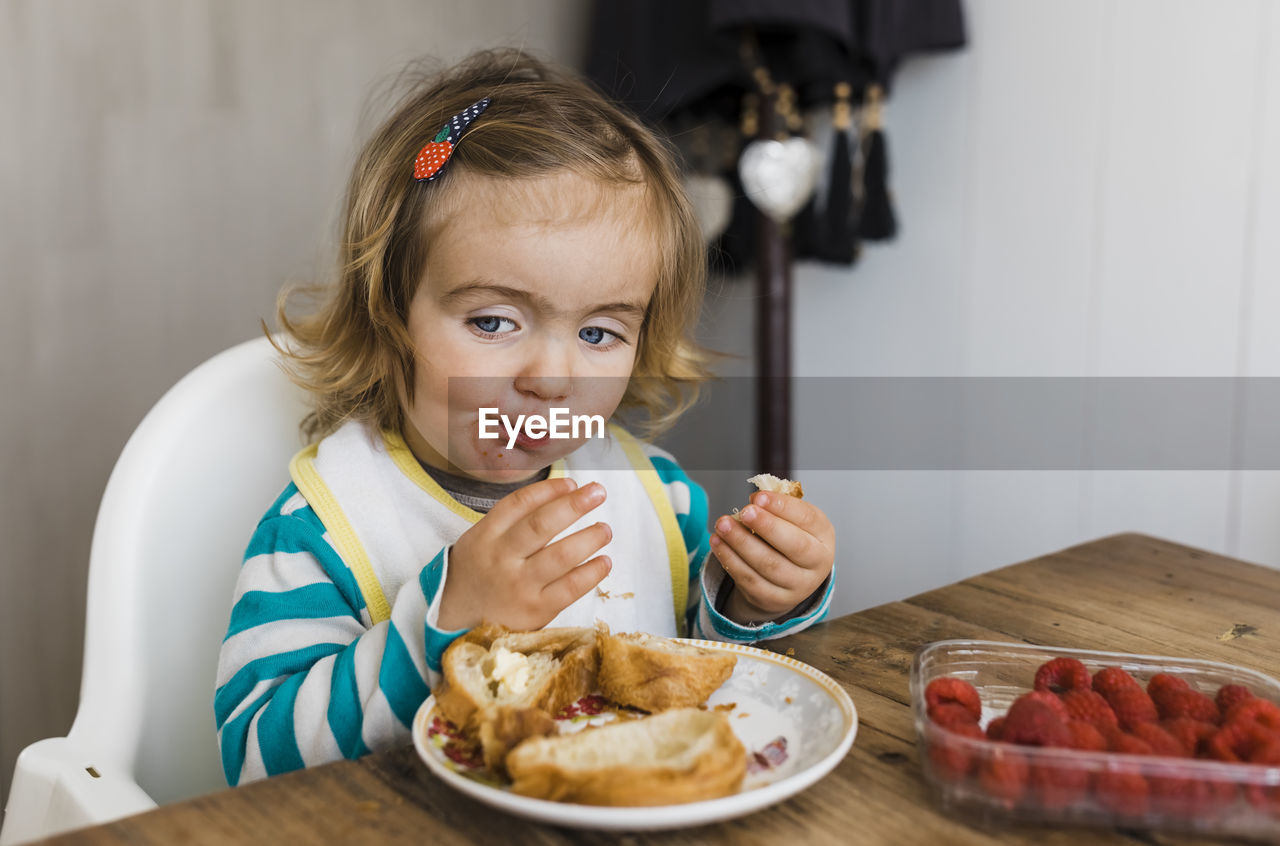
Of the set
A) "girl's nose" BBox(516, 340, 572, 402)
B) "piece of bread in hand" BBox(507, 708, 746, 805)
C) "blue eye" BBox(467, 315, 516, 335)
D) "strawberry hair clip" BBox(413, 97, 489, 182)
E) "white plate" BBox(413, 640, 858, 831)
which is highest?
"strawberry hair clip" BBox(413, 97, 489, 182)

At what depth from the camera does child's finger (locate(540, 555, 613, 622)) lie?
0.69m

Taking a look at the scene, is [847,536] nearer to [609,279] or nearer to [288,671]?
[609,279]

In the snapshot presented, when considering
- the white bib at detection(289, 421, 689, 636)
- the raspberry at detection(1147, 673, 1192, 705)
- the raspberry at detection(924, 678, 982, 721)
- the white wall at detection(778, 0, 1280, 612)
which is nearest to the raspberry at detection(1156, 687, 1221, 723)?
the raspberry at detection(1147, 673, 1192, 705)

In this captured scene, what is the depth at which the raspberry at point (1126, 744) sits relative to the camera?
1.76ft

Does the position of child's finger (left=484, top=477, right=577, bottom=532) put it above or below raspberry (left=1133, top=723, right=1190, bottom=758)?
above

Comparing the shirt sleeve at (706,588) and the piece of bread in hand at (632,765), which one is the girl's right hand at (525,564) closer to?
the piece of bread in hand at (632,765)

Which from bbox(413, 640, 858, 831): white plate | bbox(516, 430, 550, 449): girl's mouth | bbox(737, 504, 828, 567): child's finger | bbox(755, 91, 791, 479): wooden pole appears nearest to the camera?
bbox(413, 640, 858, 831): white plate

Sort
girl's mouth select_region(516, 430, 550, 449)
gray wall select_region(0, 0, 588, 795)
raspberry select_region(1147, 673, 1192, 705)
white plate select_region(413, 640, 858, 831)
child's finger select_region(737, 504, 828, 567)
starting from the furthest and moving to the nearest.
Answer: gray wall select_region(0, 0, 588, 795), girl's mouth select_region(516, 430, 550, 449), child's finger select_region(737, 504, 828, 567), raspberry select_region(1147, 673, 1192, 705), white plate select_region(413, 640, 858, 831)

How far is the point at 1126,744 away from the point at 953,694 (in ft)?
0.30

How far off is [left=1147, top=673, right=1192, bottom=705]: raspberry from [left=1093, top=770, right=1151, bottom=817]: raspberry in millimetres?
124

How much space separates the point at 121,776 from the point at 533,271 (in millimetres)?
506

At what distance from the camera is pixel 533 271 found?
859 mm

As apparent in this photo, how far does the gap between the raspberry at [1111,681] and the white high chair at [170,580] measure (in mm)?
694

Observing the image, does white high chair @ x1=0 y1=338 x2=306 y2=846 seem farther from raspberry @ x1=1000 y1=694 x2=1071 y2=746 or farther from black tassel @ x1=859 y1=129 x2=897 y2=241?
black tassel @ x1=859 y1=129 x2=897 y2=241
